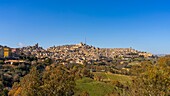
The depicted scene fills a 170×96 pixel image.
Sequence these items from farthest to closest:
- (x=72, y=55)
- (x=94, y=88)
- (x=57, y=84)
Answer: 1. (x=72, y=55)
2. (x=94, y=88)
3. (x=57, y=84)

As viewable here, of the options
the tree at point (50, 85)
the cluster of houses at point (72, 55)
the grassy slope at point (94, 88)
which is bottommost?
the grassy slope at point (94, 88)

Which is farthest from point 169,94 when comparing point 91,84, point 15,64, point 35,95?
point 15,64

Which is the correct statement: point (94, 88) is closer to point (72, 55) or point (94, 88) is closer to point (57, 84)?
point (57, 84)

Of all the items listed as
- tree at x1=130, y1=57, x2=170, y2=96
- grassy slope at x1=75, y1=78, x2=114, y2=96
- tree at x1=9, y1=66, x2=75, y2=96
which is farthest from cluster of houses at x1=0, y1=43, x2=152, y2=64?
tree at x1=130, y1=57, x2=170, y2=96

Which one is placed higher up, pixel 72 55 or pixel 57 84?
pixel 72 55

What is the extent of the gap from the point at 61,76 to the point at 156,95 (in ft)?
18.8

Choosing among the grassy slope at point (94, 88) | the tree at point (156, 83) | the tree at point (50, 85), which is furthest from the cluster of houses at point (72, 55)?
the tree at point (156, 83)

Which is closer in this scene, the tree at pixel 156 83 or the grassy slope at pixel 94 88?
the tree at pixel 156 83

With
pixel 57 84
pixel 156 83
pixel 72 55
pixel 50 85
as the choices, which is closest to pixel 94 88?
pixel 156 83

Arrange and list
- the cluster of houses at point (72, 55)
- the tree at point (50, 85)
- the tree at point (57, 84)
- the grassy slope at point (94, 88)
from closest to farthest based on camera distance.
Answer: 1. the tree at point (50, 85)
2. the tree at point (57, 84)
3. the grassy slope at point (94, 88)
4. the cluster of houses at point (72, 55)

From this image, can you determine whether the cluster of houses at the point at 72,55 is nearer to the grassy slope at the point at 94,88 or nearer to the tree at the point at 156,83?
the grassy slope at the point at 94,88

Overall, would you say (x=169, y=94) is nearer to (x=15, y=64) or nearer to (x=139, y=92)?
(x=139, y=92)

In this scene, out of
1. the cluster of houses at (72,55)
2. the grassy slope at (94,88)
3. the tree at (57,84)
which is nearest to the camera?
the tree at (57,84)

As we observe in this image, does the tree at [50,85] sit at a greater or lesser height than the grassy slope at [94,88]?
greater
